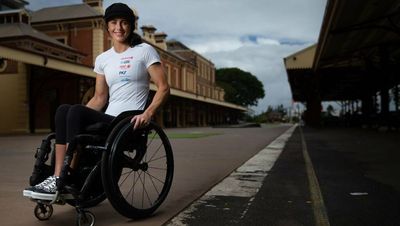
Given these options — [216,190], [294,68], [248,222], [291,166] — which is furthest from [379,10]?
[294,68]

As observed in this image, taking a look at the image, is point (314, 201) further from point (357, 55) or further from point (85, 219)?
point (357, 55)

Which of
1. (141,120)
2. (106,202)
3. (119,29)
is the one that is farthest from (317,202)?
(119,29)

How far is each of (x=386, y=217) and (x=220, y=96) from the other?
95.8m

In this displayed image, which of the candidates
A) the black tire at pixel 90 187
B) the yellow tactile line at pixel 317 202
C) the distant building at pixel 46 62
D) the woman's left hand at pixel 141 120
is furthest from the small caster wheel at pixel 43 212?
the distant building at pixel 46 62

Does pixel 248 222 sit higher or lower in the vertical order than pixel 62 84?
lower

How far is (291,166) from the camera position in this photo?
8781mm

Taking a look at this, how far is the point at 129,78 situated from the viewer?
417 cm

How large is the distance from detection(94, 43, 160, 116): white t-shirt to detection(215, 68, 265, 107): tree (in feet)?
378

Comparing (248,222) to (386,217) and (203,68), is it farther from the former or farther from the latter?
(203,68)

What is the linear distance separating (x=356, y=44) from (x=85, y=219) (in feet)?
70.9

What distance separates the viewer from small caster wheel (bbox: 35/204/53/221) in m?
4.14

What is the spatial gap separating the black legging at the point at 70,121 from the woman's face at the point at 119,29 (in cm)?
70

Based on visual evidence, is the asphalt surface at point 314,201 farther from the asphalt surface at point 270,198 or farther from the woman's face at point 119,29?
the woman's face at point 119,29

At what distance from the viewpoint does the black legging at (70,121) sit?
12.2 feet
